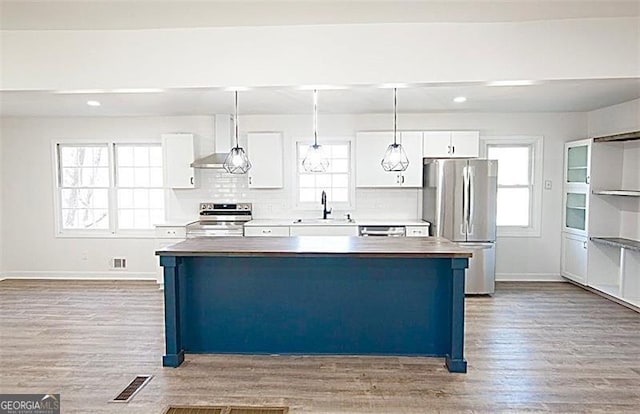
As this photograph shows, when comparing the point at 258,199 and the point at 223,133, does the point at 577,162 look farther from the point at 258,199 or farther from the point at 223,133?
the point at 223,133

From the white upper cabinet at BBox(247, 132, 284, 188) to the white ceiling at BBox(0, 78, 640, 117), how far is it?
362 mm

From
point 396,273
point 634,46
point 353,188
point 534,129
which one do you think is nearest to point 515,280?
point 534,129

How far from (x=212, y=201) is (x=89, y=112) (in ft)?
6.73

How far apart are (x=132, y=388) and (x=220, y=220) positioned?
351 centimetres

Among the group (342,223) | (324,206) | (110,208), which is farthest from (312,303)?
(110,208)

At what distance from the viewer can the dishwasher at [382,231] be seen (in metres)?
6.16

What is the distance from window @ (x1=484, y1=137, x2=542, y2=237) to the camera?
665 centimetres

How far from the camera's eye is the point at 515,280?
6.70m

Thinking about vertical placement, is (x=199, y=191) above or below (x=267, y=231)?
above

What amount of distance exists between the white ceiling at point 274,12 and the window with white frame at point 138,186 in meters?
3.52

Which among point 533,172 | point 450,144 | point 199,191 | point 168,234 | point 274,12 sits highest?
point 274,12

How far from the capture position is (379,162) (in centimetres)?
648

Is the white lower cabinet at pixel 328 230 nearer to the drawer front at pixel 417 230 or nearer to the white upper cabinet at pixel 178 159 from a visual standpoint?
the drawer front at pixel 417 230

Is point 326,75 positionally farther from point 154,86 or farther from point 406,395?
point 406,395
